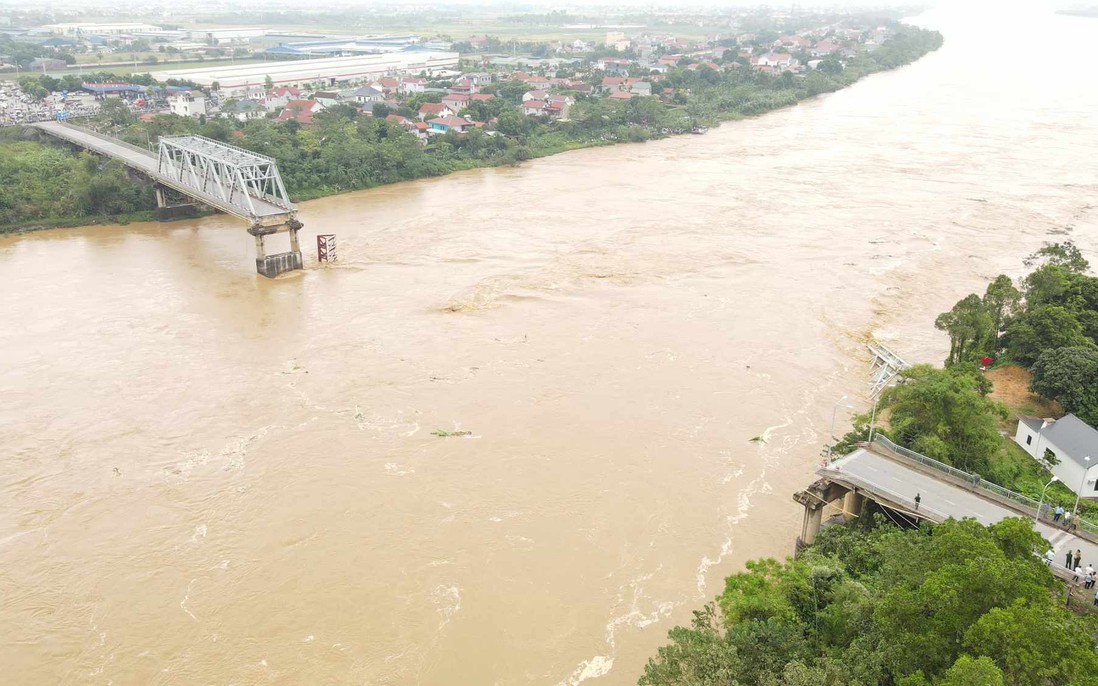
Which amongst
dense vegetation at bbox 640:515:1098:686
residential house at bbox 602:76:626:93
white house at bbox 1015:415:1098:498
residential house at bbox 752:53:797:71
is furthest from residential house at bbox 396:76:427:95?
dense vegetation at bbox 640:515:1098:686

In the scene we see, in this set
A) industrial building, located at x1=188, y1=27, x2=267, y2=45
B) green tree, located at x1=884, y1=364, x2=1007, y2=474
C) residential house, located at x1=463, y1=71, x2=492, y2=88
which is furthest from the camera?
industrial building, located at x1=188, y1=27, x2=267, y2=45

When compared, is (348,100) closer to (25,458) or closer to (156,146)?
(156,146)

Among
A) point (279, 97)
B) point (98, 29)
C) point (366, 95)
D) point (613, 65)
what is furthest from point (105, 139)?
point (98, 29)

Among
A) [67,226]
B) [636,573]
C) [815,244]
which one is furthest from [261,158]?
[636,573]

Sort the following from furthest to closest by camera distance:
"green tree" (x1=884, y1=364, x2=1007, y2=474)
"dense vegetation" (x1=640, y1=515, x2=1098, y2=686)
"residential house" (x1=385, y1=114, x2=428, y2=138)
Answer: "residential house" (x1=385, y1=114, x2=428, y2=138) < "green tree" (x1=884, y1=364, x2=1007, y2=474) < "dense vegetation" (x1=640, y1=515, x2=1098, y2=686)

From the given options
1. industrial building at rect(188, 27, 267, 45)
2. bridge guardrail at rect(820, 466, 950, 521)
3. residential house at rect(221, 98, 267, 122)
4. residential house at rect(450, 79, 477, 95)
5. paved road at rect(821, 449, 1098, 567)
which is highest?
industrial building at rect(188, 27, 267, 45)

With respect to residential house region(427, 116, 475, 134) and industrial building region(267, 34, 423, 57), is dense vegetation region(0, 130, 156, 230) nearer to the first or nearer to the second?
residential house region(427, 116, 475, 134)

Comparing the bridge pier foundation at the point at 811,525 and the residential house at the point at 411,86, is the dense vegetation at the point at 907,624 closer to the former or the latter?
the bridge pier foundation at the point at 811,525

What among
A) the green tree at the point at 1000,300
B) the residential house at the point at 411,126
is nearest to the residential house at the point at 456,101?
the residential house at the point at 411,126
